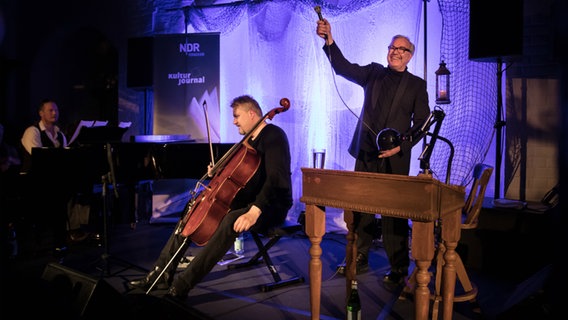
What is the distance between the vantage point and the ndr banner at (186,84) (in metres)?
6.24

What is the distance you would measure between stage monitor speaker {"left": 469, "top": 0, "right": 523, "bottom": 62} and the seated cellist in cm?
211

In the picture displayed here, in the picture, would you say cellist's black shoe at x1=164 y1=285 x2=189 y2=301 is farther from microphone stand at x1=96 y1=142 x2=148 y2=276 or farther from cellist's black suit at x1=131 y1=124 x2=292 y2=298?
microphone stand at x1=96 y1=142 x2=148 y2=276

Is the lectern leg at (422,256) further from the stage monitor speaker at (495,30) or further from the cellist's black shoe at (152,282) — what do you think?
the stage monitor speaker at (495,30)

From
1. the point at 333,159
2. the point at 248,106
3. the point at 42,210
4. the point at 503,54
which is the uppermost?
the point at 503,54

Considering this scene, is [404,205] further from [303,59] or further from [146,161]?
[303,59]

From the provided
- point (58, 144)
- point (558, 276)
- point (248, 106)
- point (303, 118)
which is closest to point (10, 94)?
point (58, 144)

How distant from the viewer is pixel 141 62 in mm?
6895

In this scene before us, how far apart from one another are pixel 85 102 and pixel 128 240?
3.56 metres

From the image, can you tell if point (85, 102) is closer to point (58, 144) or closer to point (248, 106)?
point (58, 144)

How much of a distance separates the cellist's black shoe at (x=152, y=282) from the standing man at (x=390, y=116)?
152cm

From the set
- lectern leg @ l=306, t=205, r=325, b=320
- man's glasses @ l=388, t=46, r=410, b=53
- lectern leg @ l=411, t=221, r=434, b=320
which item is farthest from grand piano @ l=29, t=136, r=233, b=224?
lectern leg @ l=411, t=221, r=434, b=320

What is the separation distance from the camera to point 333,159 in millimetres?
5684

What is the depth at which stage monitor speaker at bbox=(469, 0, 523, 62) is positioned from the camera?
4223mm

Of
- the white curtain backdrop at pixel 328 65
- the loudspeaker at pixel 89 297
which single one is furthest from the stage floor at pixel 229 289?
the white curtain backdrop at pixel 328 65
